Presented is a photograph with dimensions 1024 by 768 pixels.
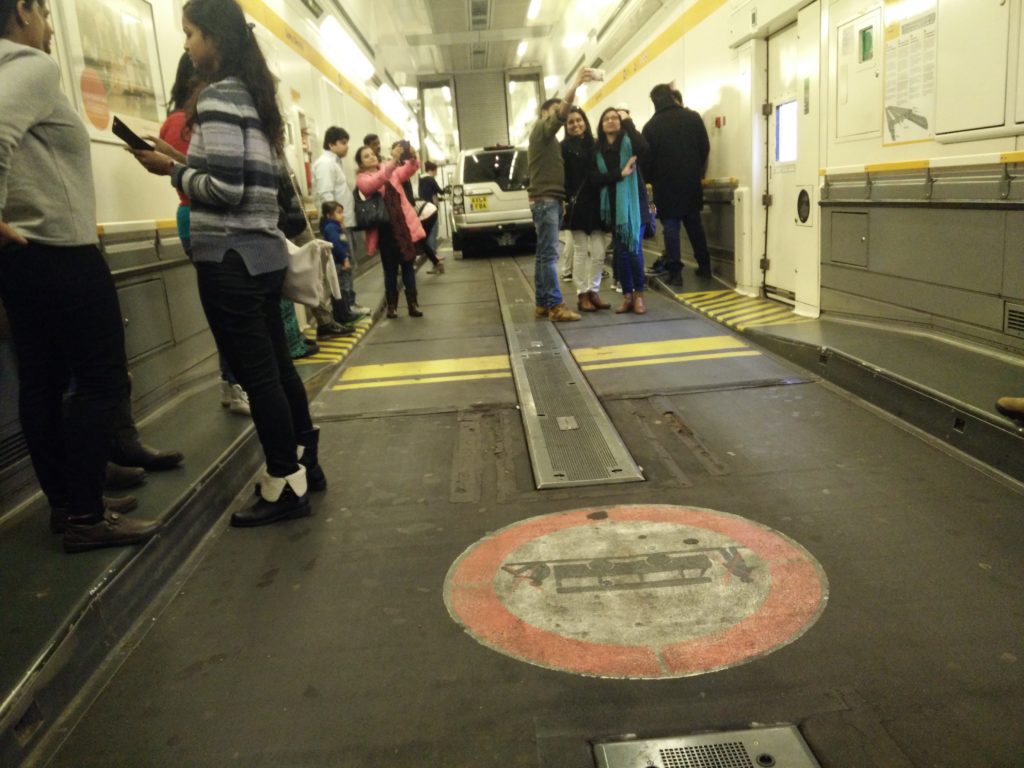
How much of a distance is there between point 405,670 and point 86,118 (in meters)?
3.41

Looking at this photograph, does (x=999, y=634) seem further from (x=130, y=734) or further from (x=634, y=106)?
(x=634, y=106)

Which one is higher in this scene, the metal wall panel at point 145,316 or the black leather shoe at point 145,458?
the metal wall panel at point 145,316

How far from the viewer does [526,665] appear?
7.00 ft

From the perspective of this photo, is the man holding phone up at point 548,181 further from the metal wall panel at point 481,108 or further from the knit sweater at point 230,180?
the metal wall panel at point 481,108

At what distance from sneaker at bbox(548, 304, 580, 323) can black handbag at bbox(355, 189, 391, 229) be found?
184 centimetres

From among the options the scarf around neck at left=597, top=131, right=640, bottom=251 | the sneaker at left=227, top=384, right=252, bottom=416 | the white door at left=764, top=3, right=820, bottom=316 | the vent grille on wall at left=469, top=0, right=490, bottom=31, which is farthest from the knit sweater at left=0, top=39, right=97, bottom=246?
the vent grille on wall at left=469, top=0, right=490, bottom=31

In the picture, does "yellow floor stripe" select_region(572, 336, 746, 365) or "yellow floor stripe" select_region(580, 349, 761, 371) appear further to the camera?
"yellow floor stripe" select_region(572, 336, 746, 365)

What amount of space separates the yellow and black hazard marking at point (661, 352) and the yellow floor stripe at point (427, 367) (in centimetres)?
63

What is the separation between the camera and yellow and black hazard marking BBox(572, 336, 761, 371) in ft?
18.2

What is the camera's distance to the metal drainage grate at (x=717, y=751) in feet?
5.62

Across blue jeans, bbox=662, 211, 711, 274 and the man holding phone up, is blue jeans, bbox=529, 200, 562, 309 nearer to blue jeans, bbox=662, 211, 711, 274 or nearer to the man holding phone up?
the man holding phone up

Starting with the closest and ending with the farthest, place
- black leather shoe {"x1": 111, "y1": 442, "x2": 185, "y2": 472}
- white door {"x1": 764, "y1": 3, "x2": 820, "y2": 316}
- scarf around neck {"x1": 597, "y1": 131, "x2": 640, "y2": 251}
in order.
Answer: black leather shoe {"x1": 111, "y1": 442, "x2": 185, "y2": 472} → white door {"x1": 764, "y1": 3, "x2": 820, "y2": 316} → scarf around neck {"x1": 597, "y1": 131, "x2": 640, "y2": 251}

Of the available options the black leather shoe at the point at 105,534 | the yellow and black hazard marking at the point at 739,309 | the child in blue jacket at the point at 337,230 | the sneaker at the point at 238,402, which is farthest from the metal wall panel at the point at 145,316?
the yellow and black hazard marking at the point at 739,309

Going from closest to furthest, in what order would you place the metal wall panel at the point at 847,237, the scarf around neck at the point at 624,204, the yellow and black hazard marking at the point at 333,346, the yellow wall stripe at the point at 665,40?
the metal wall panel at the point at 847,237 < the yellow and black hazard marking at the point at 333,346 < the scarf around neck at the point at 624,204 < the yellow wall stripe at the point at 665,40
